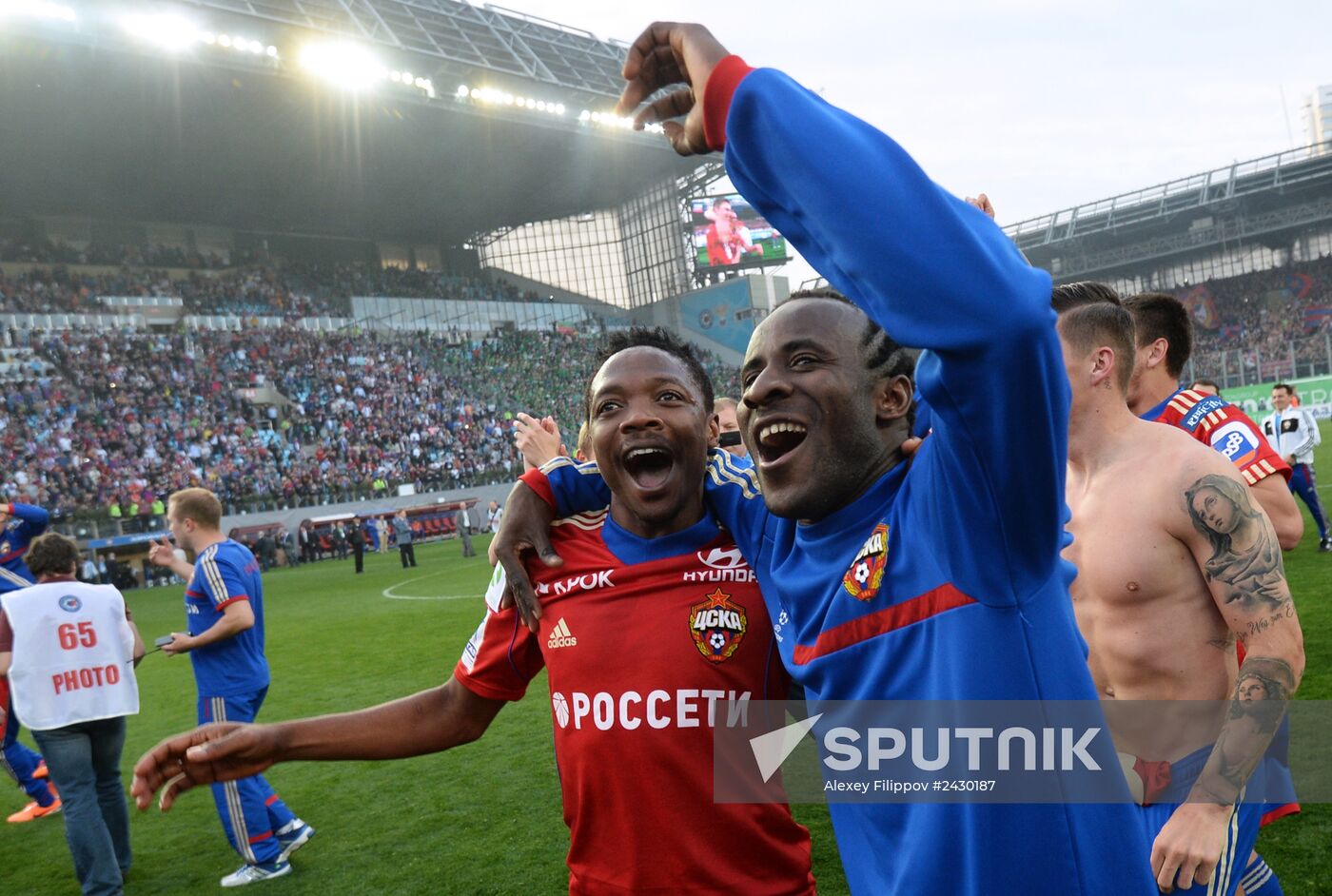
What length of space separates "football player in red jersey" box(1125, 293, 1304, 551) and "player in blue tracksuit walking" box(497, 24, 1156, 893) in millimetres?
2523

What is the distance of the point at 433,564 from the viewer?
2348 cm

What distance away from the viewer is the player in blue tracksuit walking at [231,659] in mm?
5539

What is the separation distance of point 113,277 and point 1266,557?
4405cm

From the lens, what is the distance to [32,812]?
7.25 m

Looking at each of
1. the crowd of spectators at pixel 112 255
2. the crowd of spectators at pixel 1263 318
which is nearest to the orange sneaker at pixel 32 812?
the crowd of spectators at pixel 112 255

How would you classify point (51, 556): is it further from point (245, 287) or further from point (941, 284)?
point (245, 287)

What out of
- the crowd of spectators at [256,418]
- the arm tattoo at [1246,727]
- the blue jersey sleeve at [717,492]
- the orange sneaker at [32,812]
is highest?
the crowd of spectators at [256,418]

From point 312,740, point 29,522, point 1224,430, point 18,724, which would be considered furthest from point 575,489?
point 29,522

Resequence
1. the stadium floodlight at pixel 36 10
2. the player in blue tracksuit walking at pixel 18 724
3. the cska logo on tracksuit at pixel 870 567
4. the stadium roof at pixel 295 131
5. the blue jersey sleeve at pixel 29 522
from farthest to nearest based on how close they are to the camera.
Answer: the stadium roof at pixel 295 131 → the stadium floodlight at pixel 36 10 → the blue jersey sleeve at pixel 29 522 → the player in blue tracksuit walking at pixel 18 724 → the cska logo on tracksuit at pixel 870 567

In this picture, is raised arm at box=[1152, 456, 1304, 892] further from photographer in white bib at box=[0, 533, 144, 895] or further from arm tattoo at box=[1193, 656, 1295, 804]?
photographer in white bib at box=[0, 533, 144, 895]

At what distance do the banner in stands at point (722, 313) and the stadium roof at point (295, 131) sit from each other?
8607mm

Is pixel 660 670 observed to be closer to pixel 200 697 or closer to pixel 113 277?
pixel 200 697

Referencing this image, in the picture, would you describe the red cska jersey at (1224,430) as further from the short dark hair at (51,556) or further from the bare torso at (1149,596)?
the short dark hair at (51,556)

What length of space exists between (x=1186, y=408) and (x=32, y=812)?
848 cm
